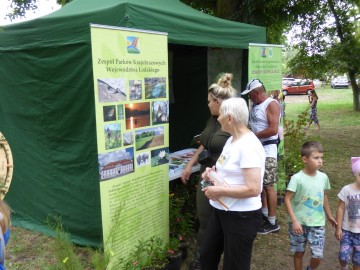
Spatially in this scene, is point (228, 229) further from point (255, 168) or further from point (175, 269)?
point (175, 269)

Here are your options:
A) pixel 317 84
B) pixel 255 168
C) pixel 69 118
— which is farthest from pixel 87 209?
pixel 317 84

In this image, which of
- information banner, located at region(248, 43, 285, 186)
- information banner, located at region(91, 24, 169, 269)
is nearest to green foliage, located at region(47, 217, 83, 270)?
information banner, located at region(91, 24, 169, 269)

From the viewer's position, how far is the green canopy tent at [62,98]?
3479mm

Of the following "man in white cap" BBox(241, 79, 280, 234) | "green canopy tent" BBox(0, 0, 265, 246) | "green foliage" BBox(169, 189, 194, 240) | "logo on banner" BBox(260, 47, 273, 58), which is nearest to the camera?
"green canopy tent" BBox(0, 0, 265, 246)

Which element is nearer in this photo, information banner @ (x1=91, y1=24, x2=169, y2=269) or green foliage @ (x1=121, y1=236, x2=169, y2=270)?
information banner @ (x1=91, y1=24, x2=169, y2=269)

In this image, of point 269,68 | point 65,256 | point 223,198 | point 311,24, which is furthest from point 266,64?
point 311,24

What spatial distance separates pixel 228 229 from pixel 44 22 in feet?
8.77

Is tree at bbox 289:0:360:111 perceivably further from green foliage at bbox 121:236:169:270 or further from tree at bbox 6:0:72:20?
green foliage at bbox 121:236:169:270

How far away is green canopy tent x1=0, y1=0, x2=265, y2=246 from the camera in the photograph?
348 centimetres

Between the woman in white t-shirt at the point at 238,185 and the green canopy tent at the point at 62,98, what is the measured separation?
1382 millimetres

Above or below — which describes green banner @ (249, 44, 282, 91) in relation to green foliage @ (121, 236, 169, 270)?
above

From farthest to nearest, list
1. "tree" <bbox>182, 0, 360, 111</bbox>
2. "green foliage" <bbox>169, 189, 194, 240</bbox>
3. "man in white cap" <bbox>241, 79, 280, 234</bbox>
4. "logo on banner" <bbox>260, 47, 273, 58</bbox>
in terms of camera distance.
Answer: "tree" <bbox>182, 0, 360, 111</bbox> < "logo on banner" <bbox>260, 47, 273, 58</bbox> < "man in white cap" <bbox>241, 79, 280, 234</bbox> < "green foliage" <bbox>169, 189, 194, 240</bbox>

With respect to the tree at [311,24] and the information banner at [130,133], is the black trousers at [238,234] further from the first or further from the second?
the tree at [311,24]

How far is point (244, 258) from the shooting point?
248 cm
